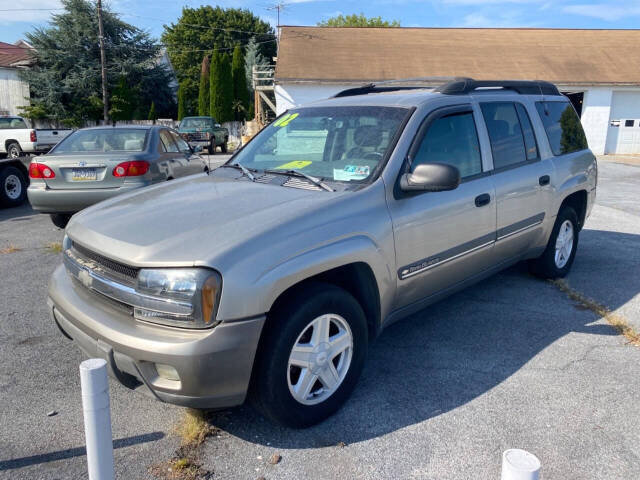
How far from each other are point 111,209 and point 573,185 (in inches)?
169

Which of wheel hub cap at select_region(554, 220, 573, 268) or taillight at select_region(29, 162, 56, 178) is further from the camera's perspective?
taillight at select_region(29, 162, 56, 178)

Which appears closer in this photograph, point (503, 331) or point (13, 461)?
point (13, 461)

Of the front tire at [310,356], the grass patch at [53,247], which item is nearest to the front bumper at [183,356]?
the front tire at [310,356]

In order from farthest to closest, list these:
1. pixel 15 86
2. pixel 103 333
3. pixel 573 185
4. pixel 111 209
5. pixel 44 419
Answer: pixel 15 86 < pixel 573 185 < pixel 111 209 < pixel 44 419 < pixel 103 333

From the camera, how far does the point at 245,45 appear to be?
57531mm

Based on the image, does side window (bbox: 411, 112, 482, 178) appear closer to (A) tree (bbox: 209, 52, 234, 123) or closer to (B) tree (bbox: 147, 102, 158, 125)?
(A) tree (bbox: 209, 52, 234, 123)

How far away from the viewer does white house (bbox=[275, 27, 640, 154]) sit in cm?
2319

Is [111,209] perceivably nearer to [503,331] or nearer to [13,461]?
[13,461]

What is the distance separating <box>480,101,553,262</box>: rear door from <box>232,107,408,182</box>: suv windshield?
1.06 metres

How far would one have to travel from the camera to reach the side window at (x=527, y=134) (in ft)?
15.6

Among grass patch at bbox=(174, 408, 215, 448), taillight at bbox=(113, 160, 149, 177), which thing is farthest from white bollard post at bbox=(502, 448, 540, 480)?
taillight at bbox=(113, 160, 149, 177)

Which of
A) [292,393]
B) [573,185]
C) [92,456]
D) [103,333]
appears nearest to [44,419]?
[103,333]

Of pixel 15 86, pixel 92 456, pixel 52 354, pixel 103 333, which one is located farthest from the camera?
pixel 15 86

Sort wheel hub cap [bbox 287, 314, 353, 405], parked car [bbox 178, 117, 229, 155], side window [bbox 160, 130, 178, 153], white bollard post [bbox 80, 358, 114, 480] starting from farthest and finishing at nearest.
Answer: parked car [bbox 178, 117, 229, 155]
side window [bbox 160, 130, 178, 153]
wheel hub cap [bbox 287, 314, 353, 405]
white bollard post [bbox 80, 358, 114, 480]
